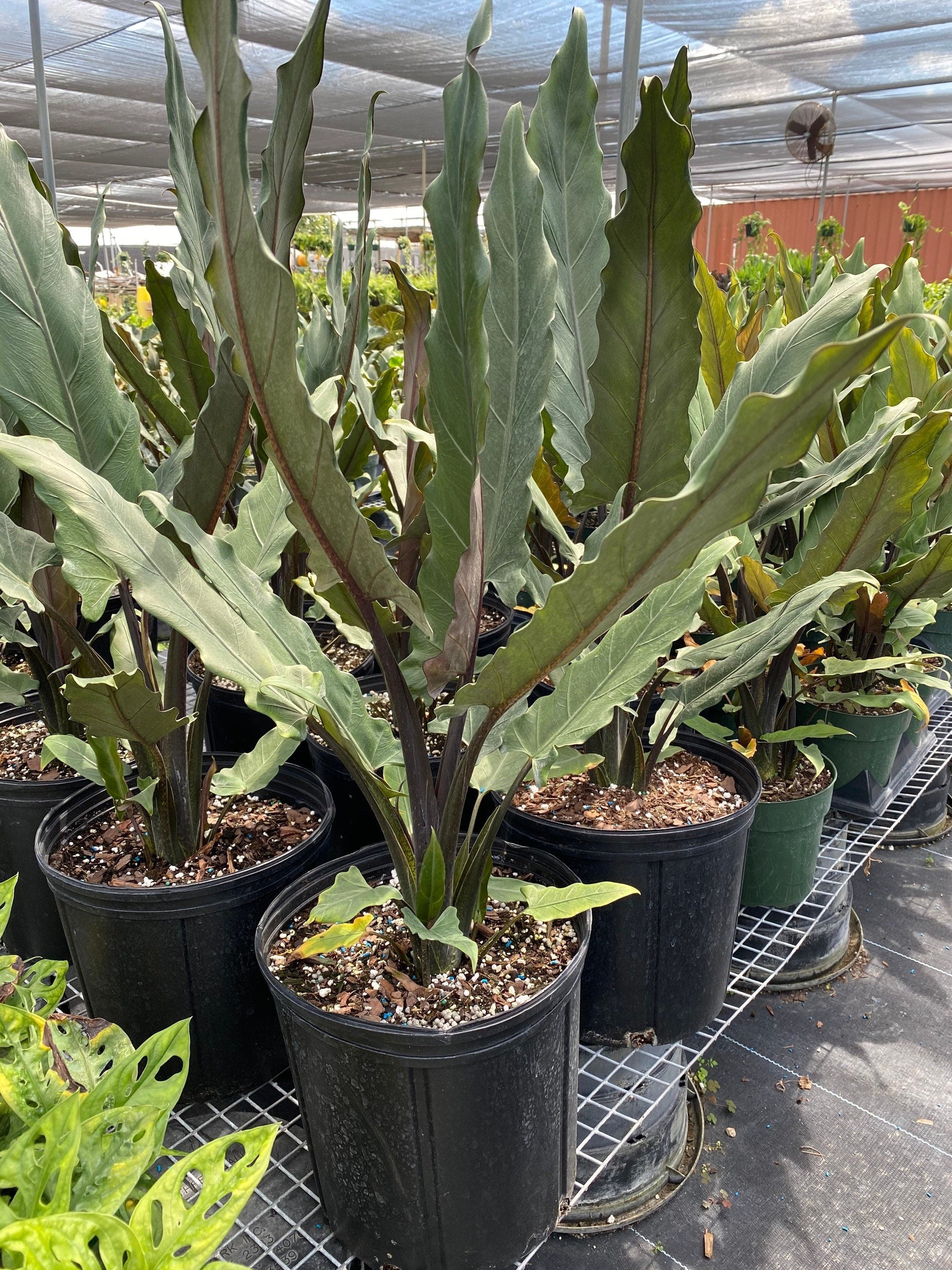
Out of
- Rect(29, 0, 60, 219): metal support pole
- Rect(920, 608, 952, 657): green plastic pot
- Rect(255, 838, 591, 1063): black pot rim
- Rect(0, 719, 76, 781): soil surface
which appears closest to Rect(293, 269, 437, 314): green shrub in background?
Rect(29, 0, 60, 219): metal support pole

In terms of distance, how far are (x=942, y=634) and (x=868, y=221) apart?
15113 mm

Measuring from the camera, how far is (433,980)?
32.7 inches

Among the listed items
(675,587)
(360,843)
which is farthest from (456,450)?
(360,843)

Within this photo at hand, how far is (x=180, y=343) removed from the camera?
3.65 feet

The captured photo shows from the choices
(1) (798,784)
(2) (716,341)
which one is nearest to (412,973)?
(1) (798,784)

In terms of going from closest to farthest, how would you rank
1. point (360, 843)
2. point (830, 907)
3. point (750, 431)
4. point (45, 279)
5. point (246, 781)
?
point (750, 431) < point (45, 279) < point (246, 781) < point (360, 843) < point (830, 907)

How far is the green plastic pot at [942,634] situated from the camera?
193 cm

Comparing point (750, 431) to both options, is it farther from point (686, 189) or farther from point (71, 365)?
point (71, 365)

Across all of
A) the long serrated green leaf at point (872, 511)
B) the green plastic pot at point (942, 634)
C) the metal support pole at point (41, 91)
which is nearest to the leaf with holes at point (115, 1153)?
the long serrated green leaf at point (872, 511)

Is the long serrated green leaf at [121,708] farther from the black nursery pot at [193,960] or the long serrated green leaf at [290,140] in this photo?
the long serrated green leaf at [290,140]

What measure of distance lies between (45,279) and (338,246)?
1.48ft

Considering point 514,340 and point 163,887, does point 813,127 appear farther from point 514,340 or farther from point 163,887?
point 163,887

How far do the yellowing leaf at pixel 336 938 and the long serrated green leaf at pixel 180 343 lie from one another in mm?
604

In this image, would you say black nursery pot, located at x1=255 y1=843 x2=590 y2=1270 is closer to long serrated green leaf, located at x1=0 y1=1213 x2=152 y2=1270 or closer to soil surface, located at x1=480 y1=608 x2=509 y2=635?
long serrated green leaf, located at x1=0 y1=1213 x2=152 y2=1270
